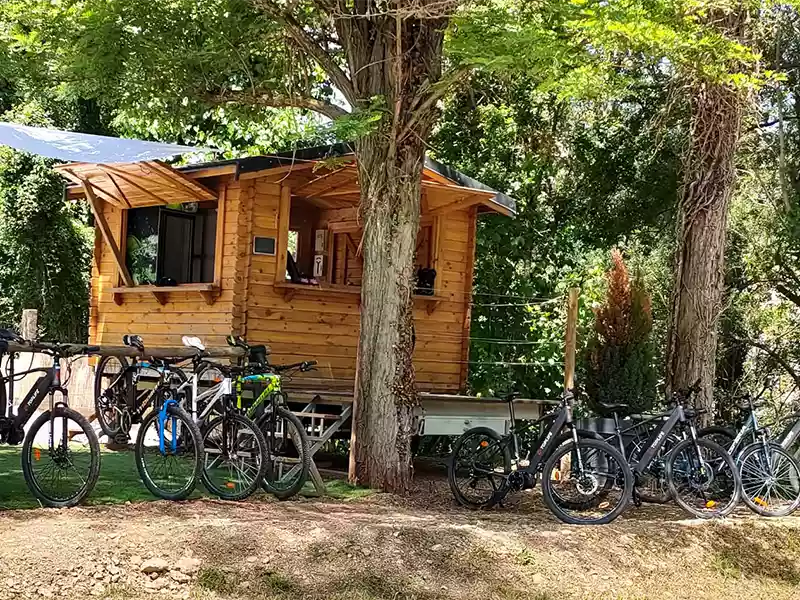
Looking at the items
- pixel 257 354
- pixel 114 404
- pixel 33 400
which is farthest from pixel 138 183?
pixel 33 400

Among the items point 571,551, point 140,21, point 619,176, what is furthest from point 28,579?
point 619,176

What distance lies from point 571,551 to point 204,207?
626 cm

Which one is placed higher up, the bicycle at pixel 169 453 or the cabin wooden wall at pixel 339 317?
the cabin wooden wall at pixel 339 317

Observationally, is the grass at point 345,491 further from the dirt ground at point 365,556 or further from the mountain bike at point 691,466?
the mountain bike at point 691,466

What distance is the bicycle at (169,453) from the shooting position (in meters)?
6.45

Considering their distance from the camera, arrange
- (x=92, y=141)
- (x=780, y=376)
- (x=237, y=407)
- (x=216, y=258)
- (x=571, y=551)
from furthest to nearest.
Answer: (x=780, y=376) < (x=216, y=258) < (x=92, y=141) < (x=237, y=407) < (x=571, y=551)

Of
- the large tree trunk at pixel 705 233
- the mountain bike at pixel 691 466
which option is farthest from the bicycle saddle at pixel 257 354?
the large tree trunk at pixel 705 233

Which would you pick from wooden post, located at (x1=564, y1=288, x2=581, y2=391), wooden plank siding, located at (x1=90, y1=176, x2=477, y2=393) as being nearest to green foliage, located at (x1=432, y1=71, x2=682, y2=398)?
wooden plank siding, located at (x1=90, y1=176, x2=477, y2=393)

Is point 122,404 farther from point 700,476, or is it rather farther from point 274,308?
point 700,476

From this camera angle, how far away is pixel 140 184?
1026 centimetres

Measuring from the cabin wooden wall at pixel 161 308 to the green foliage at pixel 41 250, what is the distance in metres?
6.83

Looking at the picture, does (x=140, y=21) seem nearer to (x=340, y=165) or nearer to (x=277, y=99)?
(x=277, y=99)

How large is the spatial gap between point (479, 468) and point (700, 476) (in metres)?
1.74

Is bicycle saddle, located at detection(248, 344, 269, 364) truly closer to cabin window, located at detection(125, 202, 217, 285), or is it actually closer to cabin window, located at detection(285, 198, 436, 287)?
cabin window, located at detection(125, 202, 217, 285)
